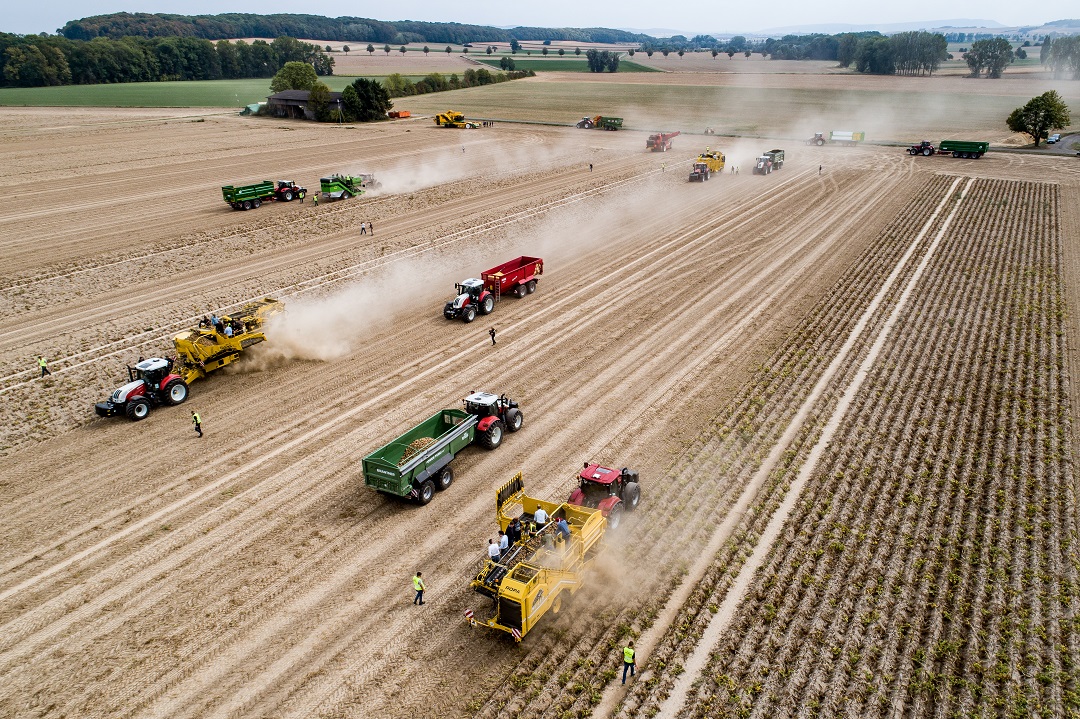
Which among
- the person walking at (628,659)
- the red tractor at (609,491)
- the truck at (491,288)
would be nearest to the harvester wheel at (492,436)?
the red tractor at (609,491)

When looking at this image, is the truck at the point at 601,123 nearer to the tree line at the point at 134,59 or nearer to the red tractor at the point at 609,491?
the red tractor at the point at 609,491

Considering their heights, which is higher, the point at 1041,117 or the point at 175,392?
the point at 1041,117

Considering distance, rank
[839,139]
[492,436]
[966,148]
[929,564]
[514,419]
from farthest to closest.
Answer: [839,139], [966,148], [514,419], [492,436], [929,564]

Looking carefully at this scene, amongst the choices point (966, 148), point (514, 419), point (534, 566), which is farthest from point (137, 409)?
point (966, 148)

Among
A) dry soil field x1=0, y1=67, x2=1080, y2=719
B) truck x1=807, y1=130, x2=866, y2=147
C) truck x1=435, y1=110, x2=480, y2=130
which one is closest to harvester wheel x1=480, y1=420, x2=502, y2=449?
dry soil field x1=0, y1=67, x2=1080, y2=719

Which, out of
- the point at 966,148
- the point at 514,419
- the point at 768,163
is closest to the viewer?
the point at 514,419

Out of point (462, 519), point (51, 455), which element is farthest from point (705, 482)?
point (51, 455)

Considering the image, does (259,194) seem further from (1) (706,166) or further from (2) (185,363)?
(1) (706,166)
